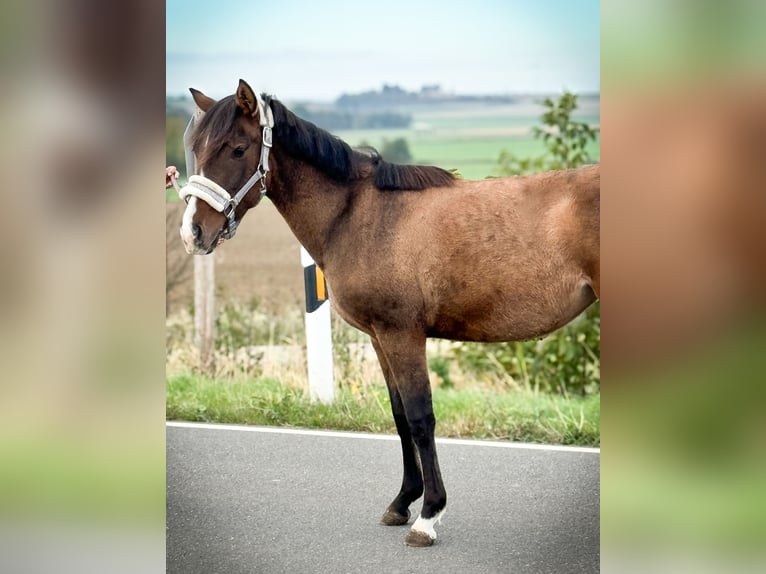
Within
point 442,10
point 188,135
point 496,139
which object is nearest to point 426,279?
point 188,135

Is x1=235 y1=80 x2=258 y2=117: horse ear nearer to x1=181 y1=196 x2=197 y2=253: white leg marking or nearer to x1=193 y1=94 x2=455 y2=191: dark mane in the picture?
x1=193 y1=94 x2=455 y2=191: dark mane

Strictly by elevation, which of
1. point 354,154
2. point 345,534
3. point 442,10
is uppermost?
point 442,10

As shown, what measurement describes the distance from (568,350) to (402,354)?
1915 millimetres

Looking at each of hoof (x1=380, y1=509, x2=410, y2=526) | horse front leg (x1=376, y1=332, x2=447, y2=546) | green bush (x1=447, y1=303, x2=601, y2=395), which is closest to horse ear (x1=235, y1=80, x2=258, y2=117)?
horse front leg (x1=376, y1=332, x2=447, y2=546)

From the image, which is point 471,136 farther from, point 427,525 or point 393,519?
point 427,525

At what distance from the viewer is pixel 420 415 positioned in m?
3.18

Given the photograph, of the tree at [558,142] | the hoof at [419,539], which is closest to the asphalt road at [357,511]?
the hoof at [419,539]

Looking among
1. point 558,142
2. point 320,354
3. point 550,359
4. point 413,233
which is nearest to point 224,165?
point 413,233

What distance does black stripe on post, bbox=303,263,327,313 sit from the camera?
13.8ft

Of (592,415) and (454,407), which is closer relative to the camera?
(592,415)

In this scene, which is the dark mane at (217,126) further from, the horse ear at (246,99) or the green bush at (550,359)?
the green bush at (550,359)
